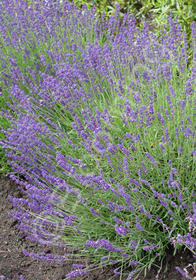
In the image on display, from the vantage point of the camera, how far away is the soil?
2.30 m

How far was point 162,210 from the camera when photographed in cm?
240

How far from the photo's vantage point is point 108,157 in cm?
221

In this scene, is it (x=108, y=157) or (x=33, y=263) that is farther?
(x=33, y=263)

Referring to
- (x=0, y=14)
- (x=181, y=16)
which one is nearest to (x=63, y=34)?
(x=0, y=14)

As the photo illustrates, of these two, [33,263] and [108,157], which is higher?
[108,157]

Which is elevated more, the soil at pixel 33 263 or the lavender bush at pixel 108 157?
the lavender bush at pixel 108 157

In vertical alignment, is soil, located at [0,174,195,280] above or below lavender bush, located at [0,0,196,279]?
below

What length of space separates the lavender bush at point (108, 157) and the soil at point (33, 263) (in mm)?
68

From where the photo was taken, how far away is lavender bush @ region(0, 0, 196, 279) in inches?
89.3

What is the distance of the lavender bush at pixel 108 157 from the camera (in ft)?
7.44

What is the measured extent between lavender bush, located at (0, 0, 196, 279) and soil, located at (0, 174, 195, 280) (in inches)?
2.7

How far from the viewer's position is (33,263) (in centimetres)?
271

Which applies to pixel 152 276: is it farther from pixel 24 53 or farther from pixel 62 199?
pixel 24 53

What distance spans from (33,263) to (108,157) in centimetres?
114
